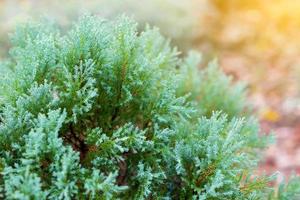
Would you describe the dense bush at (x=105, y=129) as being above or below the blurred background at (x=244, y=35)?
below

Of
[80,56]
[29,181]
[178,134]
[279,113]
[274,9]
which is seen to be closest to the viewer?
[29,181]

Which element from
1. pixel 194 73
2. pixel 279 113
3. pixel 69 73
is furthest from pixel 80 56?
pixel 279 113

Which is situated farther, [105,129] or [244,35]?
[244,35]

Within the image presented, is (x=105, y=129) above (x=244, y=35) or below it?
below

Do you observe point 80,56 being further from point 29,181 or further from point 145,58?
point 29,181
